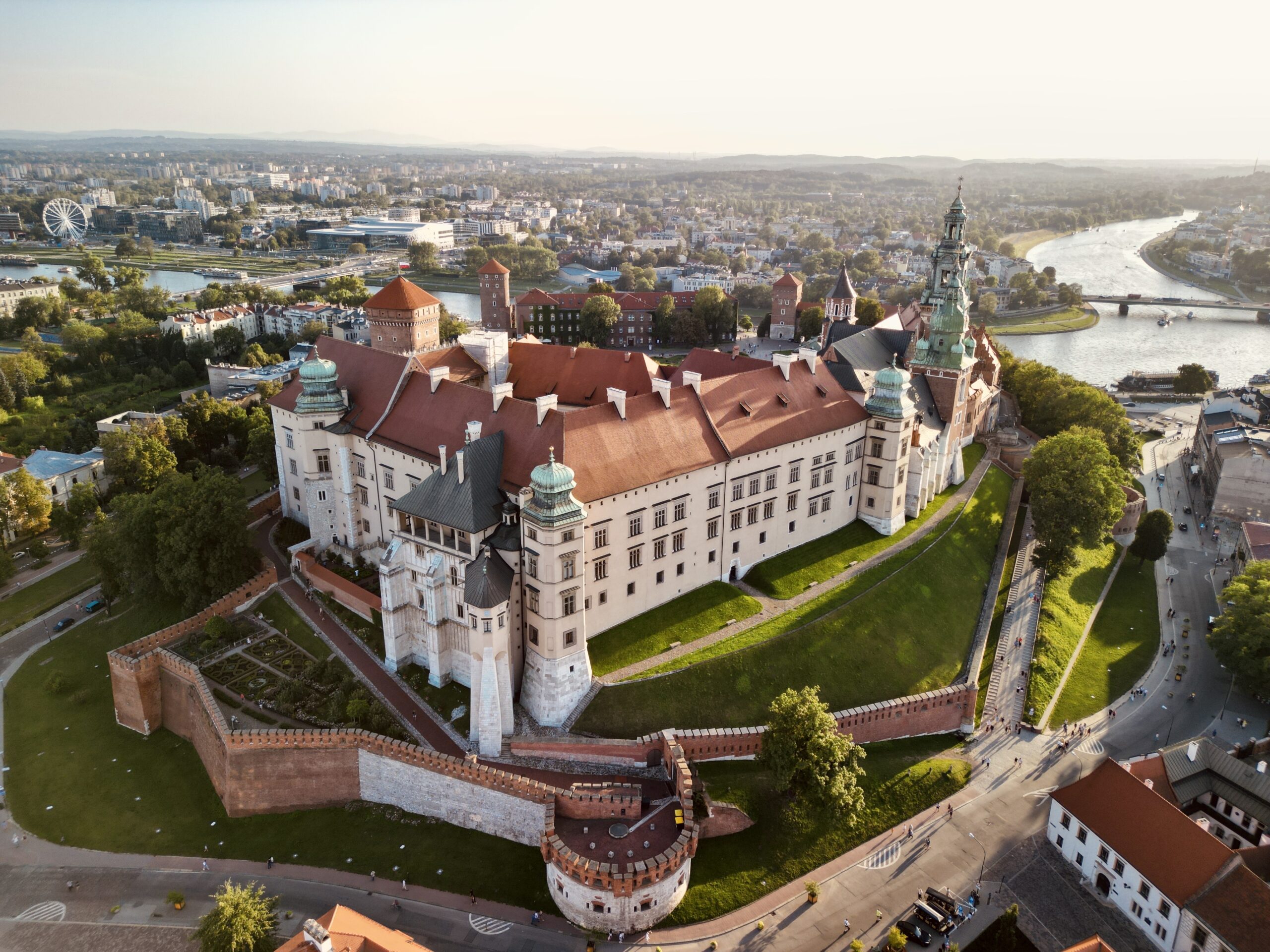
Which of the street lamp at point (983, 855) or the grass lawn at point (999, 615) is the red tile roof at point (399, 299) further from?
the street lamp at point (983, 855)

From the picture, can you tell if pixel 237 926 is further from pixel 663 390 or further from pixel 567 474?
pixel 663 390

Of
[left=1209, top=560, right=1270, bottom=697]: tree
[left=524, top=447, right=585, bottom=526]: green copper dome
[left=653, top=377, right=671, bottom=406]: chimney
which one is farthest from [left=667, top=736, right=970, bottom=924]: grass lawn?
[left=653, top=377, right=671, bottom=406]: chimney

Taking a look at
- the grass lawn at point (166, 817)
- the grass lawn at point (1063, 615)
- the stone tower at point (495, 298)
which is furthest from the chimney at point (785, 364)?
the stone tower at point (495, 298)

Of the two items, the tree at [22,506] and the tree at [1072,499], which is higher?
the tree at [1072,499]

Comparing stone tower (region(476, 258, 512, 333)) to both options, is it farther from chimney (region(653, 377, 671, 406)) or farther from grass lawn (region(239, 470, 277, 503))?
chimney (region(653, 377, 671, 406))

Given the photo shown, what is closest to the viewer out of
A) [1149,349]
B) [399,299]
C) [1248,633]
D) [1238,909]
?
[1238,909]

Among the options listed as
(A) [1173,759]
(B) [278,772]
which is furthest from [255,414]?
(A) [1173,759]

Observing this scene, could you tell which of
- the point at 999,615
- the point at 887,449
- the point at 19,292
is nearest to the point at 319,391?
the point at 887,449
